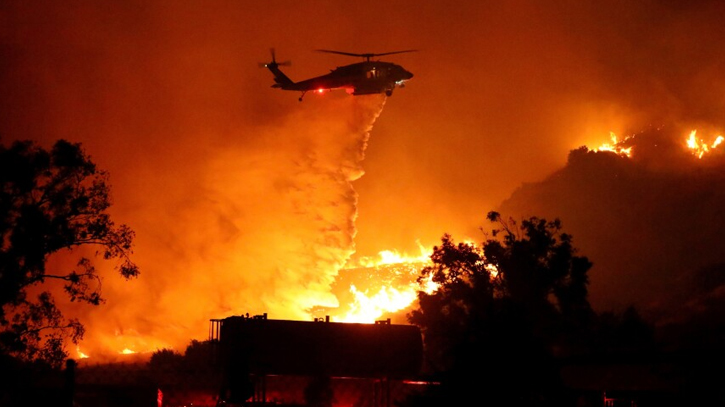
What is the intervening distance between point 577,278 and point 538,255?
11.3ft

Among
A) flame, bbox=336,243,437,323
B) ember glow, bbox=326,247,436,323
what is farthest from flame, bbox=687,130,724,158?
flame, bbox=336,243,437,323

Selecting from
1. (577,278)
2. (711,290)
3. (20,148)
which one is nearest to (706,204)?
(711,290)

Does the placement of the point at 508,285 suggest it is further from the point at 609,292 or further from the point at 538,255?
the point at 609,292

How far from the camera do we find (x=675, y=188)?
102562 mm

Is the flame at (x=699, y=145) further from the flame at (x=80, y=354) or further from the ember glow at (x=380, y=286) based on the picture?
the flame at (x=80, y=354)

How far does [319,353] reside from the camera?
4119 cm

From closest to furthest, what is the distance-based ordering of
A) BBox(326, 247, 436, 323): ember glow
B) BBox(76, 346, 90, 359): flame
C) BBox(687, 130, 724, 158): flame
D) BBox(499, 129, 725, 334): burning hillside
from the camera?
BBox(76, 346, 90, 359): flame → BBox(326, 247, 436, 323): ember glow → BBox(499, 129, 725, 334): burning hillside → BBox(687, 130, 724, 158): flame

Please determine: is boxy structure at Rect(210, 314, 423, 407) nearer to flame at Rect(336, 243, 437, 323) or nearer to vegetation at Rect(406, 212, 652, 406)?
vegetation at Rect(406, 212, 652, 406)

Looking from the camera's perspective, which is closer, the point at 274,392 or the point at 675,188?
the point at 274,392

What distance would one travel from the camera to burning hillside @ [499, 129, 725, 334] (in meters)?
87.8

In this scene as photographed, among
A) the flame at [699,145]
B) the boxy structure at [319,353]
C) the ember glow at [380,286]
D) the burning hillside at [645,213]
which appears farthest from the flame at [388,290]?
the flame at [699,145]

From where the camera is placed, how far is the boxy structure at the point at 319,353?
40656mm

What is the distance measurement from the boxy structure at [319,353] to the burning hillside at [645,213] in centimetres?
4343

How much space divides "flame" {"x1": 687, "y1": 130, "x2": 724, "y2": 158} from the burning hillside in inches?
5.0
